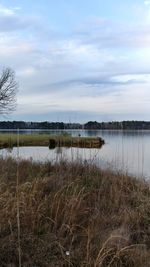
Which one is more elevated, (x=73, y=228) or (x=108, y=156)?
(x=73, y=228)

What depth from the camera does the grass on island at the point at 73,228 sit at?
4.36 meters

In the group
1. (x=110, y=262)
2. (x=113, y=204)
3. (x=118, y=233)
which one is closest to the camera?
(x=110, y=262)

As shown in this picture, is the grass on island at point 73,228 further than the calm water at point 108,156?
No

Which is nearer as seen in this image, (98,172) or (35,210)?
(35,210)

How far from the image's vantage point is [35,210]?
547 cm

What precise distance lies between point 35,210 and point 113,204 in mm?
1834

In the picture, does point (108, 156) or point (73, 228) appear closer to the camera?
point (73, 228)

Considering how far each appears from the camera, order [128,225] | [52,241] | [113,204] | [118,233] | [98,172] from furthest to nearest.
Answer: [98,172]
[113,204]
[128,225]
[118,233]
[52,241]

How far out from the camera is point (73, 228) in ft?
17.1

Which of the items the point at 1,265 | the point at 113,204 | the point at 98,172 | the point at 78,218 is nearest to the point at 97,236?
the point at 78,218

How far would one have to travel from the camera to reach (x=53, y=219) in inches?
216

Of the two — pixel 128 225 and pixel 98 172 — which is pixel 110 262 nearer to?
pixel 128 225

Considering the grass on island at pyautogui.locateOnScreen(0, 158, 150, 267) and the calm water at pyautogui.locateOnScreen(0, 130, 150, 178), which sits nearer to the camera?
the grass on island at pyautogui.locateOnScreen(0, 158, 150, 267)

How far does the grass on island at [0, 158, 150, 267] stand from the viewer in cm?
436
